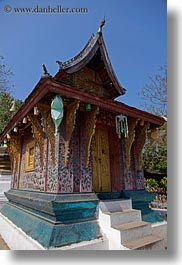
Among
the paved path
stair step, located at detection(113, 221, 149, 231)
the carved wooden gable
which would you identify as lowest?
the paved path

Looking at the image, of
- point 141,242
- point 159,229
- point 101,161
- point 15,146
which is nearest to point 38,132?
point 101,161

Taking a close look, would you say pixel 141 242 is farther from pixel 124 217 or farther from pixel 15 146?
pixel 15 146

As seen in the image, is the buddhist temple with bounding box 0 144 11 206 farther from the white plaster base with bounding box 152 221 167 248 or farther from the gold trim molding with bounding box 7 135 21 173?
the white plaster base with bounding box 152 221 167 248

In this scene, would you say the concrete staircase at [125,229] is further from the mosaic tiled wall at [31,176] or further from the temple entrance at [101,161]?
the mosaic tiled wall at [31,176]

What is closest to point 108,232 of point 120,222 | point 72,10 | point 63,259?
point 120,222

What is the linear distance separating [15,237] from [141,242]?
1.86m

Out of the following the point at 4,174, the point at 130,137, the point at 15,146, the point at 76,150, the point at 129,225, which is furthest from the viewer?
the point at 4,174

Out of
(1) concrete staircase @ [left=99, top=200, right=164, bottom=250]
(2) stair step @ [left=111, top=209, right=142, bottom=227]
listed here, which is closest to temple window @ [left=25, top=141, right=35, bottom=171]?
(1) concrete staircase @ [left=99, top=200, right=164, bottom=250]

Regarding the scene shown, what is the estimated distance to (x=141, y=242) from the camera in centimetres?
262

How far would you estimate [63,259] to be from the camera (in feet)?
7.80

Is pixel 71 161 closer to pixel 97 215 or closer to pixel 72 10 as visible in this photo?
pixel 97 215

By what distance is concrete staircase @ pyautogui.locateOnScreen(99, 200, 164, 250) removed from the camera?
259 centimetres

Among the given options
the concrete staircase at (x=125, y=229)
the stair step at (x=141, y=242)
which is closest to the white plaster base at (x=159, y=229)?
the concrete staircase at (x=125, y=229)

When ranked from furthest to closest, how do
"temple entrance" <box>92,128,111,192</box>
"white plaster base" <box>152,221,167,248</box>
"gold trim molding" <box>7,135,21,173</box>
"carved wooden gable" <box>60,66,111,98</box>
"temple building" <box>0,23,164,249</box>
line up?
"gold trim molding" <box>7,135,21,173</box>
"carved wooden gable" <box>60,66,111,98</box>
"temple entrance" <box>92,128,111,192</box>
"white plaster base" <box>152,221,167,248</box>
"temple building" <box>0,23,164,249</box>
